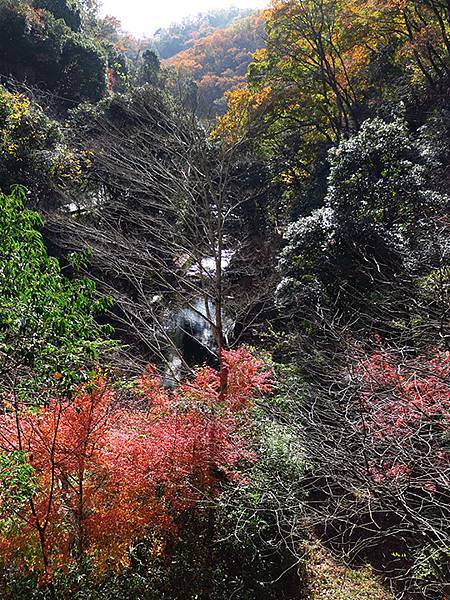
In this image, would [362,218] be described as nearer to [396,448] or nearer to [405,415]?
[405,415]

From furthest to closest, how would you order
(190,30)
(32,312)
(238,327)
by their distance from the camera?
(190,30), (238,327), (32,312)

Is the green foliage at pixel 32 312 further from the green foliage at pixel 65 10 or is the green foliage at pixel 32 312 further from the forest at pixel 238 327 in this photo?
the green foliage at pixel 65 10

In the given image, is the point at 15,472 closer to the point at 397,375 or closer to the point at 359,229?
the point at 397,375

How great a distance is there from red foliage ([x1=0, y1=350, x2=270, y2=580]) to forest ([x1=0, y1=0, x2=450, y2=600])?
31 mm

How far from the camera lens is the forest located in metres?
4.28

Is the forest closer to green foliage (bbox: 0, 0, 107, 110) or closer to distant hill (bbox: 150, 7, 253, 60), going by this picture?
green foliage (bbox: 0, 0, 107, 110)

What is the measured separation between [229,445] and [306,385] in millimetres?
→ 2665

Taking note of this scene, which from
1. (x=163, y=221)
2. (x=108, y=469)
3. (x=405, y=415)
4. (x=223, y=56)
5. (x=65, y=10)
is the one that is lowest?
(x=405, y=415)

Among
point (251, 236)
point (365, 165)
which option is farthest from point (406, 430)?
point (251, 236)

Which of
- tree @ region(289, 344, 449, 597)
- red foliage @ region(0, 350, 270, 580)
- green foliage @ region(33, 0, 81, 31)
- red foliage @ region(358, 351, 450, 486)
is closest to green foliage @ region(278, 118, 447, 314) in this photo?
tree @ region(289, 344, 449, 597)

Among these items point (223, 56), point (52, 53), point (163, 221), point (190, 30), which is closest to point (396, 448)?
point (163, 221)

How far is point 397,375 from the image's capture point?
4.83 meters

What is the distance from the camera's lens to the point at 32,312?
3320 millimetres

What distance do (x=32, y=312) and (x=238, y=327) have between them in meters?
9.35
